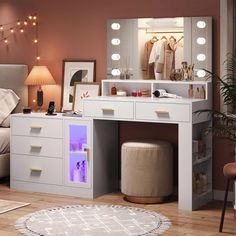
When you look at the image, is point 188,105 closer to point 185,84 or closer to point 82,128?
point 185,84

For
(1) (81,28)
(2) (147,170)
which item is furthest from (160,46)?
(2) (147,170)

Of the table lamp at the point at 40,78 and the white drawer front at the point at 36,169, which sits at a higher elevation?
the table lamp at the point at 40,78

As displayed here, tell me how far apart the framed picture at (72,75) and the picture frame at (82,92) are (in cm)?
7

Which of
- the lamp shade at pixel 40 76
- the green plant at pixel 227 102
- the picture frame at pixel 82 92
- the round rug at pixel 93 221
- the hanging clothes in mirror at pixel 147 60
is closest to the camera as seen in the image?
the round rug at pixel 93 221

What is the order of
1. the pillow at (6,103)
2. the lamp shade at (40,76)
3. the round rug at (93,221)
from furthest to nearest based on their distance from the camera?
the pillow at (6,103)
the lamp shade at (40,76)
the round rug at (93,221)

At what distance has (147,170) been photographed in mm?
5641

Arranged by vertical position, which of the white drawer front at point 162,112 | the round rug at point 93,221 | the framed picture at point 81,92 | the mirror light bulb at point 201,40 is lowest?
the round rug at point 93,221

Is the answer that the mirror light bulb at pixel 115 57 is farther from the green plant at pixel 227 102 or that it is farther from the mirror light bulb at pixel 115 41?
the green plant at pixel 227 102

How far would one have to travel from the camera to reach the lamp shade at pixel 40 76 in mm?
6570

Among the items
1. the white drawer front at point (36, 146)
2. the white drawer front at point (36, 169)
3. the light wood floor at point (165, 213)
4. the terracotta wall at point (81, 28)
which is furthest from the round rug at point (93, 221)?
the terracotta wall at point (81, 28)

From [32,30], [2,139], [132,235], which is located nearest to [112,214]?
[132,235]

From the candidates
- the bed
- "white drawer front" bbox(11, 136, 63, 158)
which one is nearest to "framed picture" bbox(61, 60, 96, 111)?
the bed

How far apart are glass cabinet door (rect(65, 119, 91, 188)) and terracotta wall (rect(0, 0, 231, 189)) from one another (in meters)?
0.54

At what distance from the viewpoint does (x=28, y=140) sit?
245 inches
